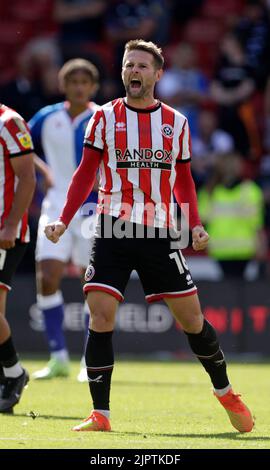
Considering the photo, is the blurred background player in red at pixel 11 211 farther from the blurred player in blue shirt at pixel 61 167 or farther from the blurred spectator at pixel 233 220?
the blurred spectator at pixel 233 220

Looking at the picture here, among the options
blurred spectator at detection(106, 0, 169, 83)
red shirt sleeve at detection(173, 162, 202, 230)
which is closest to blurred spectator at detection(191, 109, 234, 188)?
blurred spectator at detection(106, 0, 169, 83)

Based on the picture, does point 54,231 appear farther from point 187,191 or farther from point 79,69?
point 79,69

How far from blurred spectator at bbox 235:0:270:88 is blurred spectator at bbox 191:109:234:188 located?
1.04 meters

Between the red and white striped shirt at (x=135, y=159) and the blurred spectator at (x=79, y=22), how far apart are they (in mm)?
9946

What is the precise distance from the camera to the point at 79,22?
17.1 meters

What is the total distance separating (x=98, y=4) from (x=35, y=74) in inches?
67.2

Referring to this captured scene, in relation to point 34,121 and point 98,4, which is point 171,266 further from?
point 98,4

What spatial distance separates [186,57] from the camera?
1593cm

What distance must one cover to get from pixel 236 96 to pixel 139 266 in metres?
9.29

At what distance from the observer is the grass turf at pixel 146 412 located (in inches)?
249

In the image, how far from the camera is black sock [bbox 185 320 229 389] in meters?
6.93

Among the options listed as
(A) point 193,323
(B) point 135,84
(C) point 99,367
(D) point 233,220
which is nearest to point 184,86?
(D) point 233,220

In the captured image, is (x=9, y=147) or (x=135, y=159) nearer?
(x=135, y=159)
